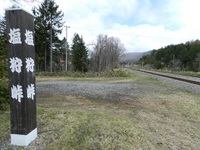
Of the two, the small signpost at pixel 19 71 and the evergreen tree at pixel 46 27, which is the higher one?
the evergreen tree at pixel 46 27

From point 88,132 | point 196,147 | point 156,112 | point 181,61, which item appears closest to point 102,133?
point 88,132

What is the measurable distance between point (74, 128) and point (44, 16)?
85.1 ft

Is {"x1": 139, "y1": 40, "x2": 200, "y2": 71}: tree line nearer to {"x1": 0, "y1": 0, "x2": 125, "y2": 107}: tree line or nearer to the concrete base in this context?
{"x1": 0, "y1": 0, "x2": 125, "y2": 107}: tree line

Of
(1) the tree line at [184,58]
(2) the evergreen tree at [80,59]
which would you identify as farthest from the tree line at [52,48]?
(1) the tree line at [184,58]

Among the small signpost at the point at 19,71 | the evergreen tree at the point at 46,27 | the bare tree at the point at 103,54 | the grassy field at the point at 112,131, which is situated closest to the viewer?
the small signpost at the point at 19,71

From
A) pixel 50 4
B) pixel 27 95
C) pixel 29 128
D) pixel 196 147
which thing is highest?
pixel 50 4

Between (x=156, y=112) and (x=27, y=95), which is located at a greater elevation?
(x=27, y=95)

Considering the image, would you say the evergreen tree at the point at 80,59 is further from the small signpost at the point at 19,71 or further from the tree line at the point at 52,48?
the small signpost at the point at 19,71

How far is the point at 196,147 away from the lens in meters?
2.94

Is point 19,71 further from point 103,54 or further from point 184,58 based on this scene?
point 184,58

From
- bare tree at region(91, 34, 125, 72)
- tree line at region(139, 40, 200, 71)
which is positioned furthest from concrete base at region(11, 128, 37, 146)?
tree line at region(139, 40, 200, 71)

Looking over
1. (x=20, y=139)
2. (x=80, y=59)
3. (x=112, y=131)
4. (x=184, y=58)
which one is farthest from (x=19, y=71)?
(x=184, y=58)

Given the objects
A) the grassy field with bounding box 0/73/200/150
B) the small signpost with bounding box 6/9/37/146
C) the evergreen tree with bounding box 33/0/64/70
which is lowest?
the grassy field with bounding box 0/73/200/150

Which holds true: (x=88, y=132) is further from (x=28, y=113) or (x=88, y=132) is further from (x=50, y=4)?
(x=50, y=4)
